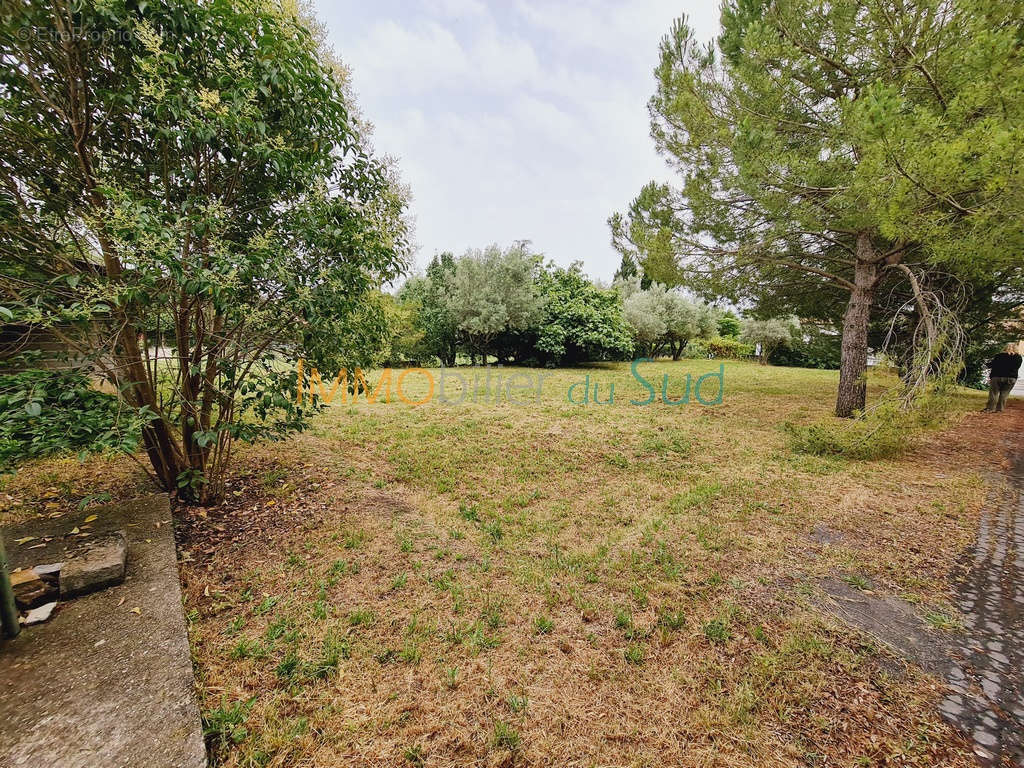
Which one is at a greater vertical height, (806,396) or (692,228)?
(692,228)

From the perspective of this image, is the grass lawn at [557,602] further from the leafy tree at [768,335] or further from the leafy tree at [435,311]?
the leafy tree at [768,335]

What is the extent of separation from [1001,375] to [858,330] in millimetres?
4148

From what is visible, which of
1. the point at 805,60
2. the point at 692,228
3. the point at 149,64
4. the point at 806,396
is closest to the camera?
the point at 149,64

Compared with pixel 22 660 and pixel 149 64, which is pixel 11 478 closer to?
pixel 22 660

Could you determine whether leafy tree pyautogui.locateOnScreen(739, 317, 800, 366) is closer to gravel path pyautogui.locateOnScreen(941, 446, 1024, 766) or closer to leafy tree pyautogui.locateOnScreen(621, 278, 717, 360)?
leafy tree pyautogui.locateOnScreen(621, 278, 717, 360)

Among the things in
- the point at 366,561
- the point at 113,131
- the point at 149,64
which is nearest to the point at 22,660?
the point at 366,561

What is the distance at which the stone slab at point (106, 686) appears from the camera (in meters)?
1.20

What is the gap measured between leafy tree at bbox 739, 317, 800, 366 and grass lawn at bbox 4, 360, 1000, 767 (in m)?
15.2

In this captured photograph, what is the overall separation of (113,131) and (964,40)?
7.79 meters

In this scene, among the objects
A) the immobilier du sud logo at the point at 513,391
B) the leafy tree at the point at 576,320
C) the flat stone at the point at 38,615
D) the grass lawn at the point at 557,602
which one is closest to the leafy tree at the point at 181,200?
the flat stone at the point at 38,615

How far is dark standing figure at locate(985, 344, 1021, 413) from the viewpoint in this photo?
7391 mm

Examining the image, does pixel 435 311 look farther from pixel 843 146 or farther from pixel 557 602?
pixel 557 602

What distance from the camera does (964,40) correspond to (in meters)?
3.92

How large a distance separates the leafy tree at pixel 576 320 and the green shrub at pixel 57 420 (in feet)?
44.1
